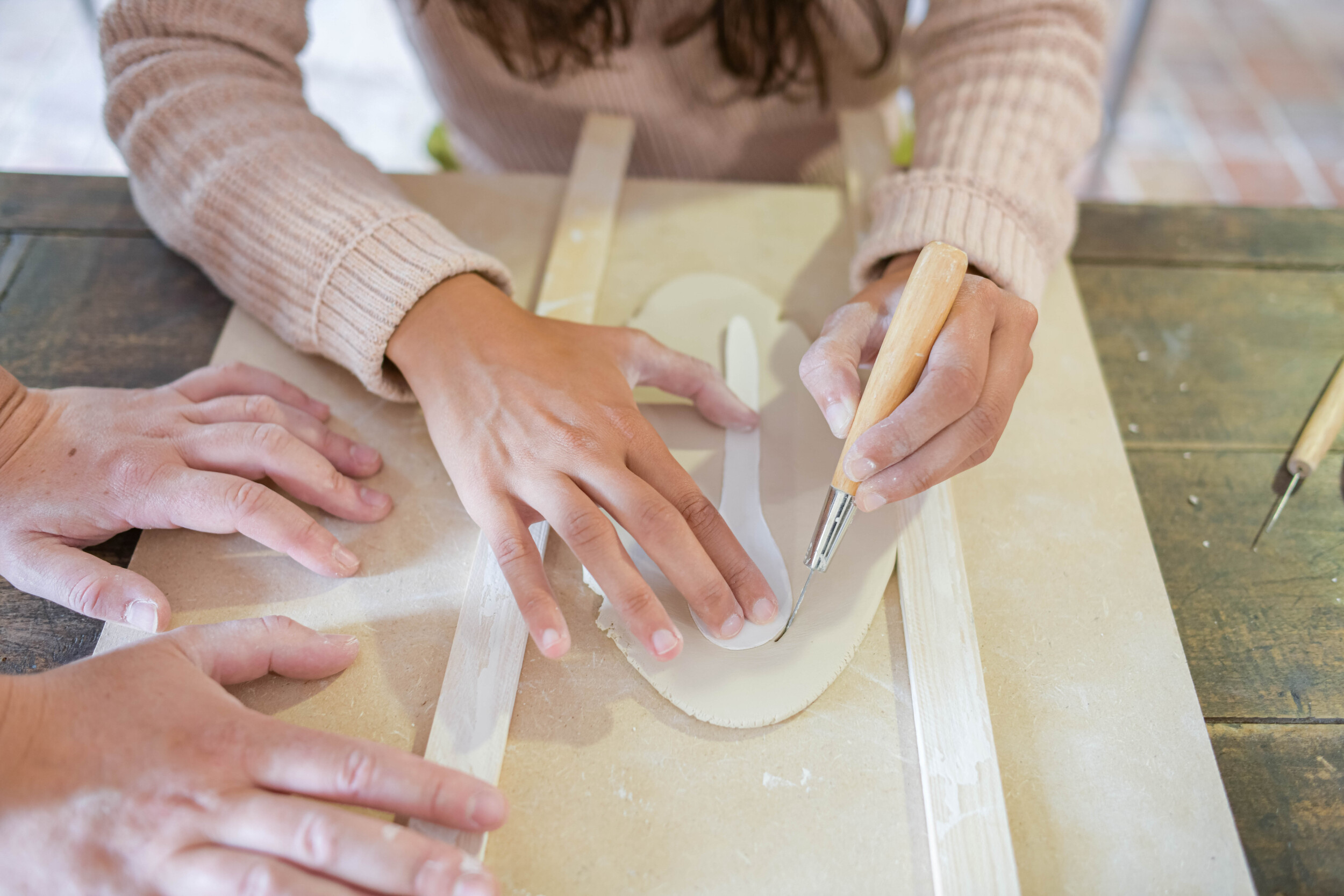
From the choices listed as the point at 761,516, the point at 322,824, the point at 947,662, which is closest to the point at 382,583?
the point at 322,824

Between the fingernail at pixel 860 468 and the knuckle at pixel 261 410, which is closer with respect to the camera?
the fingernail at pixel 860 468

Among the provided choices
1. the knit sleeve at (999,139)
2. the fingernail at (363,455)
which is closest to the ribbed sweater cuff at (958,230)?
the knit sleeve at (999,139)

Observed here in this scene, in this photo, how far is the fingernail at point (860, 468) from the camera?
2.15ft

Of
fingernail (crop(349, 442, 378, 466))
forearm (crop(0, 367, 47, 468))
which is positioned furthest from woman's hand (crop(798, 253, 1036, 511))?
forearm (crop(0, 367, 47, 468))

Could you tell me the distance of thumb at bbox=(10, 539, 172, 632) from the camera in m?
0.69

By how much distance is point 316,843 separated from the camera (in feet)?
1.73

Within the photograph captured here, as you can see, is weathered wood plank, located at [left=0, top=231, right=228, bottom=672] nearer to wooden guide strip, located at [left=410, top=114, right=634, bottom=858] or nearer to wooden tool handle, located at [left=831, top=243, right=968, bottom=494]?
wooden guide strip, located at [left=410, top=114, right=634, bottom=858]

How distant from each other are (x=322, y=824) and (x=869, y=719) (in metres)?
0.43

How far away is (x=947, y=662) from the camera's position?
2.28 feet

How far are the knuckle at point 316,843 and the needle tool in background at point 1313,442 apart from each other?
2.91 feet

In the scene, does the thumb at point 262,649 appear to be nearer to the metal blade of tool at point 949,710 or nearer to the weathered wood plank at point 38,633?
the weathered wood plank at point 38,633

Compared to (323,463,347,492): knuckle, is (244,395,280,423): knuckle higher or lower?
higher

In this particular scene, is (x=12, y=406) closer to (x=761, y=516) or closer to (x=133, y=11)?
(x=133, y=11)

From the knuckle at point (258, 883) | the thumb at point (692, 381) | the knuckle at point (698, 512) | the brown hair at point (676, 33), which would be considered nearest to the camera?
the knuckle at point (258, 883)
